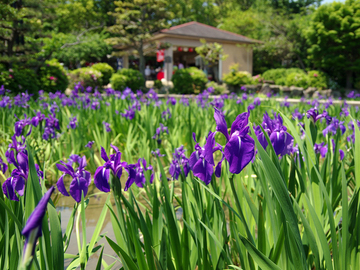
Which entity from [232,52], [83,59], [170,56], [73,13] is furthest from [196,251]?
[73,13]

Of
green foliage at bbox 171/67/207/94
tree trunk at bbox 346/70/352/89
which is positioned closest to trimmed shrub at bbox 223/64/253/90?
green foliage at bbox 171/67/207/94

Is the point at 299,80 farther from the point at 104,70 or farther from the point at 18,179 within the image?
the point at 18,179

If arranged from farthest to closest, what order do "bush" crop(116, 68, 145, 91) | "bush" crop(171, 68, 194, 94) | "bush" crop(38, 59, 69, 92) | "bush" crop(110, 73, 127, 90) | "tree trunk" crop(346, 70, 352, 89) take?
1. "tree trunk" crop(346, 70, 352, 89)
2. "bush" crop(171, 68, 194, 94)
3. "bush" crop(116, 68, 145, 91)
4. "bush" crop(110, 73, 127, 90)
5. "bush" crop(38, 59, 69, 92)

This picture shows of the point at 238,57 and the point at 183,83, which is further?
the point at 238,57

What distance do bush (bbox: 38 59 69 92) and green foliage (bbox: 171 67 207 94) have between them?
5.72 meters

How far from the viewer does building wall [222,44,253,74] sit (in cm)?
2216

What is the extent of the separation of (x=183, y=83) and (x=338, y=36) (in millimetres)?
9446

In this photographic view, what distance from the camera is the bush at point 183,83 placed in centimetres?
1520

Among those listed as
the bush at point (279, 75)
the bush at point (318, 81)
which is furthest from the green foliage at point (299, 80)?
the bush at point (279, 75)

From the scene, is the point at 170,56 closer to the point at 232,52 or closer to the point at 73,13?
the point at 232,52

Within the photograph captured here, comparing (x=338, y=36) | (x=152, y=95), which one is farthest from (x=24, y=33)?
(x=338, y=36)

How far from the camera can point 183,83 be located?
1520cm

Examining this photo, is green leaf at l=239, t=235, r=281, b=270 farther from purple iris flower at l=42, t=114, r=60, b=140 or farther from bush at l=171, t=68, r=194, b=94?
bush at l=171, t=68, r=194, b=94

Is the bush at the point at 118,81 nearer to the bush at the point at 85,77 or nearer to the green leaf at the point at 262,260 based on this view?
the bush at the point at 85,77
